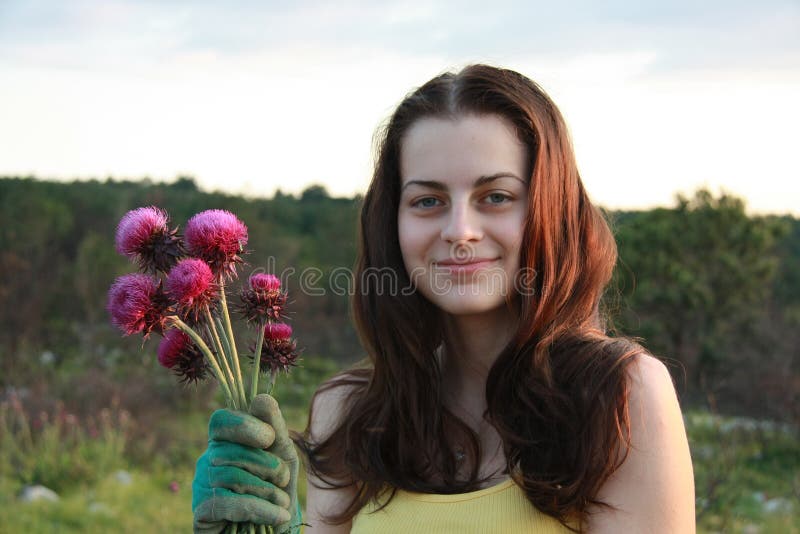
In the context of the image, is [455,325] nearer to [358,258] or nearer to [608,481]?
[358,258]

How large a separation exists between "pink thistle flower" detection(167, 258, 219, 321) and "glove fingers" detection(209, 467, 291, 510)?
353 mm

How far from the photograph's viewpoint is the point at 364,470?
82.8 inches

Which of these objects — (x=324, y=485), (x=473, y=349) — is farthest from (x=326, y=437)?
(x=473, y=349)

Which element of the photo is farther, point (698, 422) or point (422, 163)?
point (698, 422)

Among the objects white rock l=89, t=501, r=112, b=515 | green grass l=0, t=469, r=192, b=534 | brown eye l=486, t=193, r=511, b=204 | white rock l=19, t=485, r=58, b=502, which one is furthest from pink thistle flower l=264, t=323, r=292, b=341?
white rock l=19, t=485, r=58, b=502

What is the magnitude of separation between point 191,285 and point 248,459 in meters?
0.42

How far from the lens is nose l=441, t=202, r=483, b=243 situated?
1907 mm

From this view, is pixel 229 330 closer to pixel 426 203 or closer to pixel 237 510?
pixel 237 510

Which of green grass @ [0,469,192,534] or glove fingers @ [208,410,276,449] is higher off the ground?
glove fingers @ [208,410,276,449]

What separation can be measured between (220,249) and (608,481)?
98cm

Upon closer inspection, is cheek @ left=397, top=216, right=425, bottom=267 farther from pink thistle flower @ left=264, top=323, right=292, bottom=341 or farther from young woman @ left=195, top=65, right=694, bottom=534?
pink thistle flower @ left=264, top=323, right=292, bottom=341

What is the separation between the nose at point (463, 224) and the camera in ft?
6.26

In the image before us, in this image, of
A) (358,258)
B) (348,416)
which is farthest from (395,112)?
(348,416)

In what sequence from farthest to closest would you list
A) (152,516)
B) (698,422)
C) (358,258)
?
(698,422) → (152,516) → (358,258)
